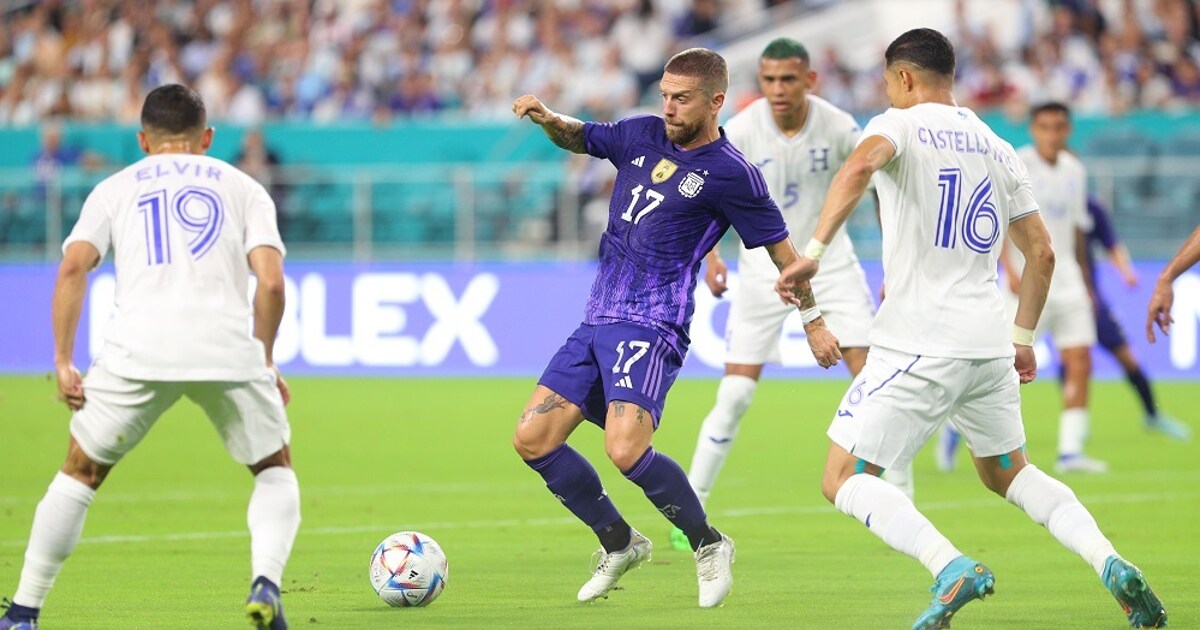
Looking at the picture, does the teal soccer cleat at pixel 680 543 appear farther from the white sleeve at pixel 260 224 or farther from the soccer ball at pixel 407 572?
the white sleeve at pixel 260 224

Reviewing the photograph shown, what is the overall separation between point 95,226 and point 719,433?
13.9 feet

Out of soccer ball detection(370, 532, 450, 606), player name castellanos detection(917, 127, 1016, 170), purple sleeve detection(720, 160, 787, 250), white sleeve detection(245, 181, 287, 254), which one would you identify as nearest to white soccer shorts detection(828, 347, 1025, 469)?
purple sleeve detection(720, 160, 787, 250)

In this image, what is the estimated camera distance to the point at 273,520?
6750 millimetres

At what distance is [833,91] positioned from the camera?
2392 centimetres

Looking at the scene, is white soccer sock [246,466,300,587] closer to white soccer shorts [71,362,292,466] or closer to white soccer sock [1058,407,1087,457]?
white soccer shorts [71,362,292,466]

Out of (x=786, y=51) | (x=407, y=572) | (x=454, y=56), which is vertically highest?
(x=786, y=51)

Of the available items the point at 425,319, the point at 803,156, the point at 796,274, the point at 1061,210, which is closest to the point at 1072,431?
the point at 1061,210

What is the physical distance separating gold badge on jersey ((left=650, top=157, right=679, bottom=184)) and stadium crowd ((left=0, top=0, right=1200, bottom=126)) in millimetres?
15523

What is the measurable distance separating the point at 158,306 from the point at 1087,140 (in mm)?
16969

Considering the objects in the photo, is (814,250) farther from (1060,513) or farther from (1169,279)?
(1169,279)

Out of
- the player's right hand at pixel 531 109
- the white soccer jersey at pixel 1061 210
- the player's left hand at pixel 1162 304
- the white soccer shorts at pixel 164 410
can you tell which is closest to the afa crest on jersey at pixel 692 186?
the player's right hand at pixel 531 109

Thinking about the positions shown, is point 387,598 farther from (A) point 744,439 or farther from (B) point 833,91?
(B) point 833,91

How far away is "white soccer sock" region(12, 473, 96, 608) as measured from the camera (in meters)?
6.64

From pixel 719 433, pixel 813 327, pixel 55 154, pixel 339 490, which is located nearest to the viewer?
pixel 813 327
